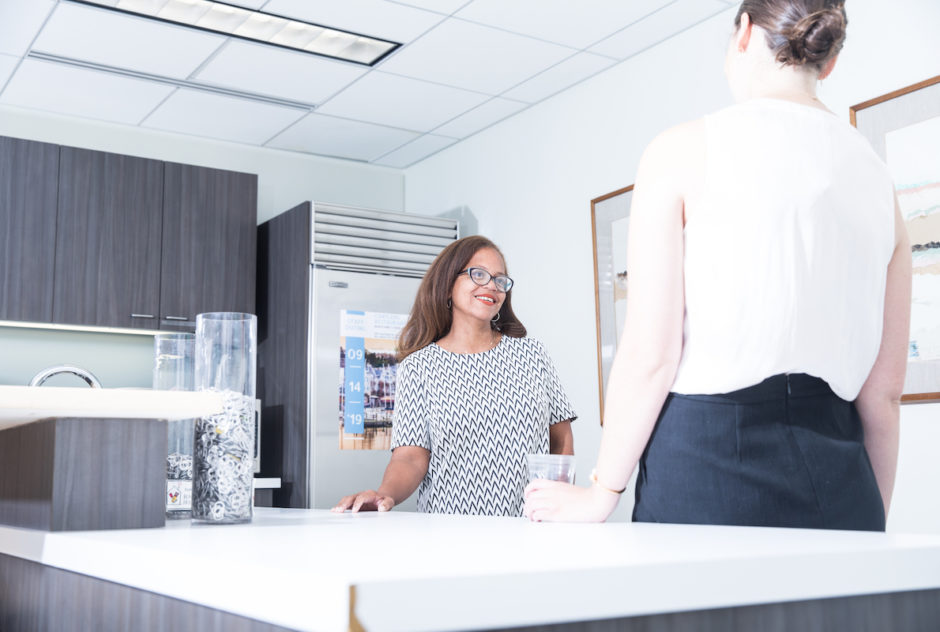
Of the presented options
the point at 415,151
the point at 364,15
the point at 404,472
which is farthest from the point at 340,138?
the point at 404,472

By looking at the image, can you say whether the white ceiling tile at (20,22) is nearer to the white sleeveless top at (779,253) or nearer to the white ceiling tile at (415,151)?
the white ceiling tile at (415,151)

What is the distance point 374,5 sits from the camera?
316 centimetres

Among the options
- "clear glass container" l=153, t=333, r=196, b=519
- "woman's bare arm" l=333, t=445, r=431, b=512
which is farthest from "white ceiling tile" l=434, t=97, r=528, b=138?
"clear glass container" l=153, t=333, r=196, b=519

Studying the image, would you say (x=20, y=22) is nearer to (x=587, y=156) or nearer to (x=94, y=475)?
(x=587, y=156)

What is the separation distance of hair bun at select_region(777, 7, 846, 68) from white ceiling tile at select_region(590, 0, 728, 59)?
7.21 ft

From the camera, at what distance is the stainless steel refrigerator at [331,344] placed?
3924 mm

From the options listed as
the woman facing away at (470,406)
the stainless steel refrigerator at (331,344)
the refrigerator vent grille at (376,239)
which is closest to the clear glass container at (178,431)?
the woman facing away at (470,406)

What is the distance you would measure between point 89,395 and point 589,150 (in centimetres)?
303

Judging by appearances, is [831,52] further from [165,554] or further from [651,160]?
[165,554]

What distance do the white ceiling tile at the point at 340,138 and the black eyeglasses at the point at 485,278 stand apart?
2.11m

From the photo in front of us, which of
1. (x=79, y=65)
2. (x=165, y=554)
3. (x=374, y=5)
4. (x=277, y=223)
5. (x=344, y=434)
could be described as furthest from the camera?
(x=277, y=223)

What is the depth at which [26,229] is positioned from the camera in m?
3.74

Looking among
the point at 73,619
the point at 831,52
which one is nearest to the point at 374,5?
the point at 831,52

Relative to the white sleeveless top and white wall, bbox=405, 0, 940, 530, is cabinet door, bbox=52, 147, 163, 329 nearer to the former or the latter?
white wall, bbox=405, 0, 940, 530
